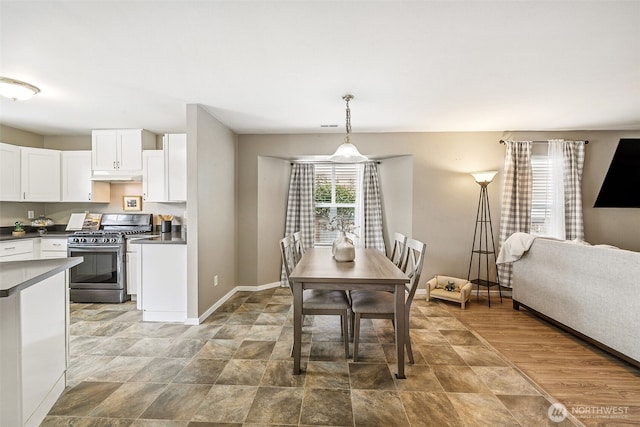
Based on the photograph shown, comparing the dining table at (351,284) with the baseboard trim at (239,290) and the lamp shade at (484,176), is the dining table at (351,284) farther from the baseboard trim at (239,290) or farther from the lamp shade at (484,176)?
the lamp shade at (484,176)

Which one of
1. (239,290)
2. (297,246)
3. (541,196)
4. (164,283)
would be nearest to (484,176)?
(541,196)

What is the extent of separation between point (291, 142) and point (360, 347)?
2.90m

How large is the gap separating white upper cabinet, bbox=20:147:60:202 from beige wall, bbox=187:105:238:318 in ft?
8.20

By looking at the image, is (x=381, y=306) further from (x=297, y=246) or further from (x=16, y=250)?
(x=16, y=250)

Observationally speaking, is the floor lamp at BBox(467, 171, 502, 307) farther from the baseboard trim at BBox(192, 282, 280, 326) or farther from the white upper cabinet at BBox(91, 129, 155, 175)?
the white upper cabinet at BBox(91, 129, 155, 175)

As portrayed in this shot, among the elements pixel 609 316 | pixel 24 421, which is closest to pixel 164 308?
pixel 24 421

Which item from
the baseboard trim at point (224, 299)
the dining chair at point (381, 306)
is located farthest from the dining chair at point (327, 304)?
the baseboard trim at point (224, 299)

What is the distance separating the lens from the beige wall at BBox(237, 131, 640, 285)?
3881 millimetres

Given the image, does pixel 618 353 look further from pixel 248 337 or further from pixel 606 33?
pixel 248 337

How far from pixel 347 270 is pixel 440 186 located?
2457 millimetres

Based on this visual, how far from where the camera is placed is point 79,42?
1869 millimetres

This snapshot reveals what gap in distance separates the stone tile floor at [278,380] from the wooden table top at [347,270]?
74cm

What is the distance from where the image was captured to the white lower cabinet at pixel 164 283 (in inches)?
118

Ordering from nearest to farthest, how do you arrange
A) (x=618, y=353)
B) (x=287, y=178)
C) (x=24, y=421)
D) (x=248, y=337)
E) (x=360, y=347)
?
(x=24, y=421) < (x=618, y=353) < (x=360, y=347) < (x=248, y=337) < (x=287, y=178)
